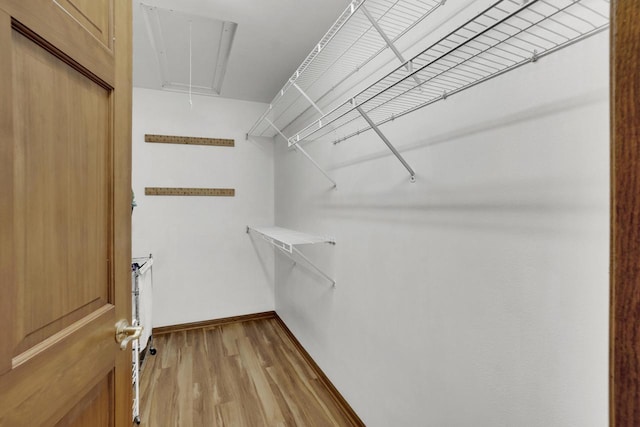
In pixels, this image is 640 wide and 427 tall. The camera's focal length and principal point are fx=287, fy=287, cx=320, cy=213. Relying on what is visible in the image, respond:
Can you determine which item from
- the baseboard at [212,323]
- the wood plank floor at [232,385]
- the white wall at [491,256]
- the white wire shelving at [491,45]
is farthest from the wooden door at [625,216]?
the baseboard at [212,323]

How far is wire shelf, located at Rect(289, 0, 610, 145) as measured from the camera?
66cm

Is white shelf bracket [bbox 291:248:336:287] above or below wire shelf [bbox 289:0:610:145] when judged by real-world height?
below

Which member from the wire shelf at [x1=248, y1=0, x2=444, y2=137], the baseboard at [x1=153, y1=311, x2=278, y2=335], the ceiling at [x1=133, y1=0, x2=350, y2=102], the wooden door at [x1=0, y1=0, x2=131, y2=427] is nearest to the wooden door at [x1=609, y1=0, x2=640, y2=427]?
the wire shelf at [x1=248, y1=0, x2=444, y2=137]

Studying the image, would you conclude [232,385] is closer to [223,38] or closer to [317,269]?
[317,269]

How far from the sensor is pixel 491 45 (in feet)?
2.82

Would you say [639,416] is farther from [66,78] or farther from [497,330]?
[66,78]

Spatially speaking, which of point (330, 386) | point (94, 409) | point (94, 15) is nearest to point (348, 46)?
point (94, 15)

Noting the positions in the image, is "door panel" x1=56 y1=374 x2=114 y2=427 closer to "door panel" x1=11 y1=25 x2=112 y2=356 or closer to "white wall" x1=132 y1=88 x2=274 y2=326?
"door panel" x1=11 y1=25 x2=112 y2=356

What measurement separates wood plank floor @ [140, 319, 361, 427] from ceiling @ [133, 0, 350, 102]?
2.46m

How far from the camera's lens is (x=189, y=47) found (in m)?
2.15

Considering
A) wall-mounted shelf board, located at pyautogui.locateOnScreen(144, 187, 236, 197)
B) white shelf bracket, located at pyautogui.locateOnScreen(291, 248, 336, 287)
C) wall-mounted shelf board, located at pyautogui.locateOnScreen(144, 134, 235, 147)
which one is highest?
wall-mounted shelf board, located at pyautogui.locateOnScreen(144, 134, 235, 147)

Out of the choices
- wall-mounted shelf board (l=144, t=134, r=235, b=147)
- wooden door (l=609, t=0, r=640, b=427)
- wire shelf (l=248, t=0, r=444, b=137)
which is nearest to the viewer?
wooden door (l=609, t=0, r=640, b=427)

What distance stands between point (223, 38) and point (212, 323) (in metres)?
2.71

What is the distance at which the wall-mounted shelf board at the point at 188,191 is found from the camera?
2.89m
